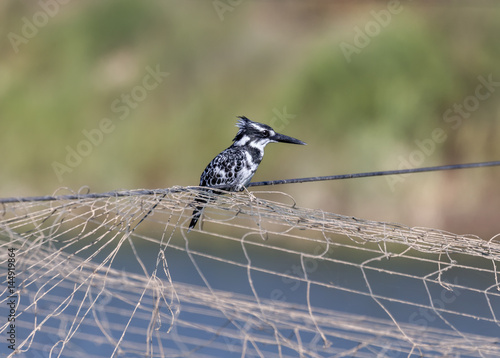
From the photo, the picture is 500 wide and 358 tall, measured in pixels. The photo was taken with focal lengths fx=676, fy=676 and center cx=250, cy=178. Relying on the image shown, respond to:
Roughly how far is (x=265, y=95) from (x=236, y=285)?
241 centimetres

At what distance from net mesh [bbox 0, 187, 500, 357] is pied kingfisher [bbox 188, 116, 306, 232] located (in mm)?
188

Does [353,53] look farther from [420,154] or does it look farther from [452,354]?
[452,354]

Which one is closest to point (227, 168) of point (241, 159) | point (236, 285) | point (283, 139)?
point (241, 159)

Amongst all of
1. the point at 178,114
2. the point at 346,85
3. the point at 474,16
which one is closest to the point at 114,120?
the point at 178,114

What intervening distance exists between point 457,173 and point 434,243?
173 inches

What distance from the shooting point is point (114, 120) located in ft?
24.7

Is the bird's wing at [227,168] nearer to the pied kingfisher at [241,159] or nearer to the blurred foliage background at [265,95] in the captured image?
the pied kingfisher at [241,159]

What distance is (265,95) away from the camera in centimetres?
736

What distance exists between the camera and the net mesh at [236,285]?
223 cm

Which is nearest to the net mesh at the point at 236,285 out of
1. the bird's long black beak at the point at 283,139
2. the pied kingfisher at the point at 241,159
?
the pied kingfisher at the point at 241,159

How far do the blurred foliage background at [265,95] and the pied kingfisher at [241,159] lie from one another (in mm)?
2739

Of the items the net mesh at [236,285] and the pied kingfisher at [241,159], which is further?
the pied kingfisher at [241,159]

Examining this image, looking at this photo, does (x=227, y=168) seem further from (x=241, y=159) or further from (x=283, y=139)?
(x=283, y=139)

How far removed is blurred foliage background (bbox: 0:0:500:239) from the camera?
22.8 feet
